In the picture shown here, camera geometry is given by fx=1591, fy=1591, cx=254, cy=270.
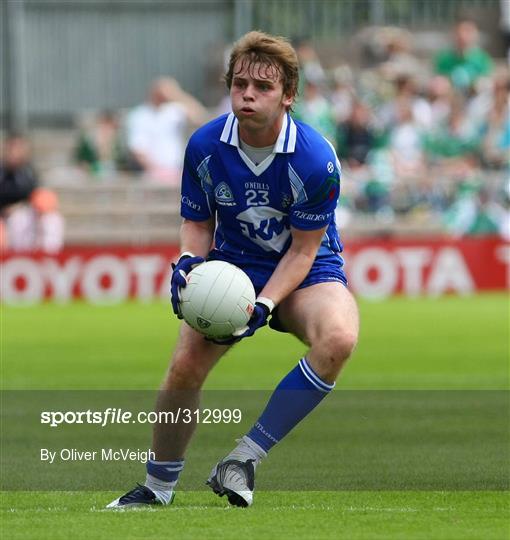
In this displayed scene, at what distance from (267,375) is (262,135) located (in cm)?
639

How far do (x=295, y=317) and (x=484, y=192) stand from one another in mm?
16275

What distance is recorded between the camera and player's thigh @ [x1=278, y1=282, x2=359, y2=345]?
7484 millimetres

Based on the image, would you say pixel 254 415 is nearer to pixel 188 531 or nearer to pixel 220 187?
pixel 220 187

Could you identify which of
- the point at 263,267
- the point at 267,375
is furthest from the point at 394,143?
the point at 263,267

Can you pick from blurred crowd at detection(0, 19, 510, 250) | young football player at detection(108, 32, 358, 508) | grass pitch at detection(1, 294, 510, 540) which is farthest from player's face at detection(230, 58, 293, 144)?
blurred crowd at detection(0, 19, 510, 250)

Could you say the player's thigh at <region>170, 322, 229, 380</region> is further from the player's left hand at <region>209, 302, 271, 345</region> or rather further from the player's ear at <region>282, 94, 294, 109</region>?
the player's ear at <region>282, 94, 294, 109</region>

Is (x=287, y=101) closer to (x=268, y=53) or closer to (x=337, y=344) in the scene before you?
(x=268, y=53)

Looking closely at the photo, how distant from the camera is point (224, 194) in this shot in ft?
25.6

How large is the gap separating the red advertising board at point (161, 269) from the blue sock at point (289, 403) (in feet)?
50.6

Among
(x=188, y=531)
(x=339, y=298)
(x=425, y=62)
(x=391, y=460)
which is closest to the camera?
(x=188, y=531)

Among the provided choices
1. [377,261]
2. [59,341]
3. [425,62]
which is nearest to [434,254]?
[377,261]

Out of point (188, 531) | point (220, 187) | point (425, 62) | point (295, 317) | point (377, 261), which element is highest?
point (220, 187)

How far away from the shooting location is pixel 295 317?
776 cm

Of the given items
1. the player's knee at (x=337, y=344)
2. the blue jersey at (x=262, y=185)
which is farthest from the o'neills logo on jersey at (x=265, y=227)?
the player's knee at (x=337, y=344)
